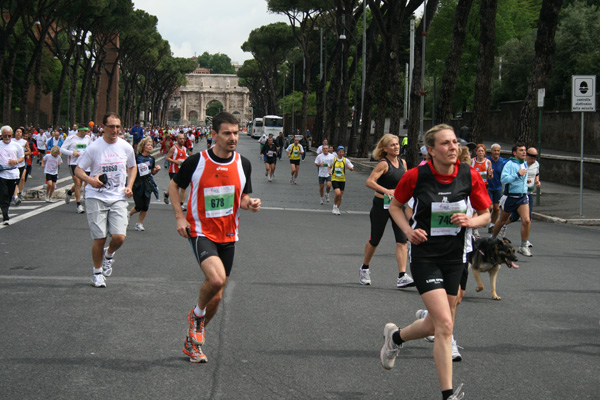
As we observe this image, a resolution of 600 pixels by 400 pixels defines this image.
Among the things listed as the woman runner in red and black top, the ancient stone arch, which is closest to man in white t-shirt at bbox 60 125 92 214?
the woman runner in red and black top

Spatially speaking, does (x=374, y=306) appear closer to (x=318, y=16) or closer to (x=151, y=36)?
(x=318, y=16)

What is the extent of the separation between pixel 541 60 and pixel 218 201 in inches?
718

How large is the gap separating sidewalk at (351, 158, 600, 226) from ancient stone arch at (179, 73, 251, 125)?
168929mm

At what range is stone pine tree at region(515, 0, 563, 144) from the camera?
22125mm

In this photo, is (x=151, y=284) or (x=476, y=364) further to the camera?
(x=151, y=284)

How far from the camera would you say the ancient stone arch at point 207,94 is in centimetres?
19188

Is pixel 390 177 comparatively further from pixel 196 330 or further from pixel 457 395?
pixel 457 395

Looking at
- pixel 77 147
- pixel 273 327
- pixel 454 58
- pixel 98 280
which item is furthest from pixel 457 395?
pixel 454 58

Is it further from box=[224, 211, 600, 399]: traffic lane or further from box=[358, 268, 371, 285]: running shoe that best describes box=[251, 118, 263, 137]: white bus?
box=[358, 268, 371, 285]: running shoe

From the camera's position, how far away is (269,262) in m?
10.7

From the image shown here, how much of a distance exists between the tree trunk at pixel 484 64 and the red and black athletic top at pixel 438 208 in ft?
61.7

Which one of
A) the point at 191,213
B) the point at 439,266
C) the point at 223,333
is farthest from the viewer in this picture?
the point at 223,333

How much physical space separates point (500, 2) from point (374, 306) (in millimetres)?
63120

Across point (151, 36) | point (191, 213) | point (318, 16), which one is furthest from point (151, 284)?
point (151, 36)
